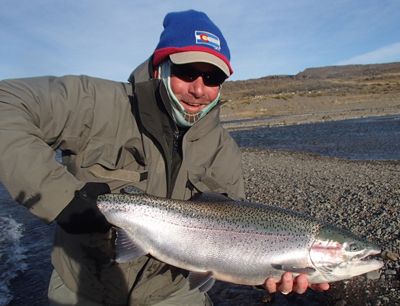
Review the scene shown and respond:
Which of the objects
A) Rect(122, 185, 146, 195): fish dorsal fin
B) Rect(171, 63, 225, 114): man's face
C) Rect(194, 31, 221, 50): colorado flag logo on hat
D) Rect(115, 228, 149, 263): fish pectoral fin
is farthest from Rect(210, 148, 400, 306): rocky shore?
Rect(194, 31, 221, 50): colorado flag logo on hat

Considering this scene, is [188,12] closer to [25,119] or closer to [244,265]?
[25,119]

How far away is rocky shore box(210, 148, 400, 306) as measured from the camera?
405cm

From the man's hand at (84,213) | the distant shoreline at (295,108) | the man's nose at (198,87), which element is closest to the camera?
the man's hand at (84,213)

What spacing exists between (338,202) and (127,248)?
19.2 feet

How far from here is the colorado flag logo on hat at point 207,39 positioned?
244cm

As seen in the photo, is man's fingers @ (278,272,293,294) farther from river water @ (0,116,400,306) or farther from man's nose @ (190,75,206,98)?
river water @ (0,116,400,306)

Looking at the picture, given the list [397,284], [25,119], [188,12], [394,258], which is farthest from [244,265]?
[394,258]

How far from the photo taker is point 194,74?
99.3 inches

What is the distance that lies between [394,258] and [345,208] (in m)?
2.29

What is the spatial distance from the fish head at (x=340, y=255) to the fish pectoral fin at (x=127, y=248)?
1.29 metres

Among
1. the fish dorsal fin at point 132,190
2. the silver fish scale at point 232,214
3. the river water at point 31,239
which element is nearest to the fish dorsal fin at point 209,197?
the silver fish scale at point 232,214

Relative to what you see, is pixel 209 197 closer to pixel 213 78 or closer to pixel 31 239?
pixel 213 78

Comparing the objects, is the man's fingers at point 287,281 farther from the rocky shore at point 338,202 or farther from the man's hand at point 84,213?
the rocky shore at point 338,202

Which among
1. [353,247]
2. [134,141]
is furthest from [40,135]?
[353,247]
